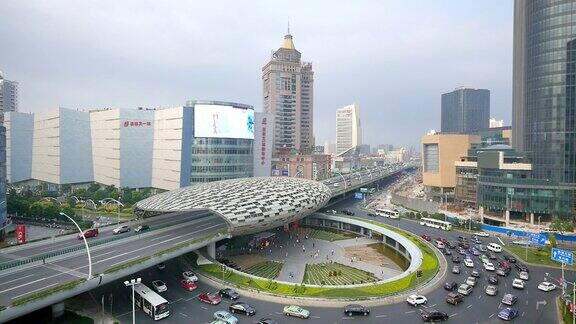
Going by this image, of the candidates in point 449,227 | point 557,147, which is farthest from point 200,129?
point 557,147

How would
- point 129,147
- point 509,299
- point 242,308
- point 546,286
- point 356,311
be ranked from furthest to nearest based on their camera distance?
point 129,147, point 546,286, point 509,299, point 242,308, point 356,311

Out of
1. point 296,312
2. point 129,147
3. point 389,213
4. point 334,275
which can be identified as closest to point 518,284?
point 334,275

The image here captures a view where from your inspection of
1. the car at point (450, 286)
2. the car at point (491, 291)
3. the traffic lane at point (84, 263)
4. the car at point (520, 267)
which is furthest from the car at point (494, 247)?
the traffic lane at point (84, 263)

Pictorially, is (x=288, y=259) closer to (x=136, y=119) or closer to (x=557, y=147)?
(x=557, y=147)

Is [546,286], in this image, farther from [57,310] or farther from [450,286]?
[57,310]

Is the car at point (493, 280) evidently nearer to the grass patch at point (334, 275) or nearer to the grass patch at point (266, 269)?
the grass patch at point (334, 275)
